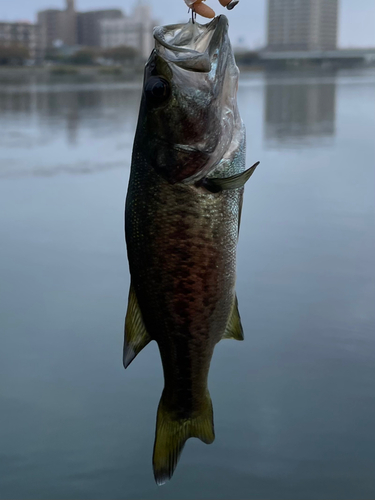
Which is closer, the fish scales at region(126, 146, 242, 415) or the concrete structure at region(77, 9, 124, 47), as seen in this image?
the fish scales at region(126, 146, 242, 415)

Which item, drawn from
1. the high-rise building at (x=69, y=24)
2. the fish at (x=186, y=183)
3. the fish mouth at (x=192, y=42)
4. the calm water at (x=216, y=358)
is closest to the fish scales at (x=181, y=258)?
the fish at (x=186, y=183)

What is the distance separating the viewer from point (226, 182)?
1.51m

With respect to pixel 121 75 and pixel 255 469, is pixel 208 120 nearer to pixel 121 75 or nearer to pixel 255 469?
pixel 255 469

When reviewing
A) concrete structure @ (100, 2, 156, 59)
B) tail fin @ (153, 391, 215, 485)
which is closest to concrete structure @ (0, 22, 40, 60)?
concrete structure @ (100, 2, 156, 59)

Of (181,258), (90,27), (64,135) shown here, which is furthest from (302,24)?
(181,258)

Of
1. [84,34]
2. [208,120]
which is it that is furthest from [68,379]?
[84,34]

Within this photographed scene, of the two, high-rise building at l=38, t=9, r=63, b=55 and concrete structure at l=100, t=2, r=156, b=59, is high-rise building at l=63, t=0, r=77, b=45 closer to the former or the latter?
high-rise building at l=38, t=9, r=63, b=55

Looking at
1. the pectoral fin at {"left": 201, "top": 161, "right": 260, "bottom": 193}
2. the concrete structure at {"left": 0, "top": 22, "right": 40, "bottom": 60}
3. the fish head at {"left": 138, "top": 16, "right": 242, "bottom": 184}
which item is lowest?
the pectoral fin at {"left": 201, "top": 161, "right": 260, "bottom": 193}

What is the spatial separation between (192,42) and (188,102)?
0.51 ft

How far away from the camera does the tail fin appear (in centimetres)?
169

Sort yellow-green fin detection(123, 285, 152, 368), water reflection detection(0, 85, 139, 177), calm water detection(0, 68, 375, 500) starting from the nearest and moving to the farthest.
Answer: yellow-green fin detection(123, 285, 152, 368) → calm water detection(0, 68, 375, 500) → water reflection detection(0, 85, 139, 177)

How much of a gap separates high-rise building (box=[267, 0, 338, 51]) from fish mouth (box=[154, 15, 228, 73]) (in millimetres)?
31554

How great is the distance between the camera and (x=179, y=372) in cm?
171

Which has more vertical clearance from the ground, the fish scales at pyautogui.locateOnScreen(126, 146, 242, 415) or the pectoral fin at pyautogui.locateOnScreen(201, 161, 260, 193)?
the pectoral fin at pyautogui.locateOnScreen(201, 161, 260, 193)
